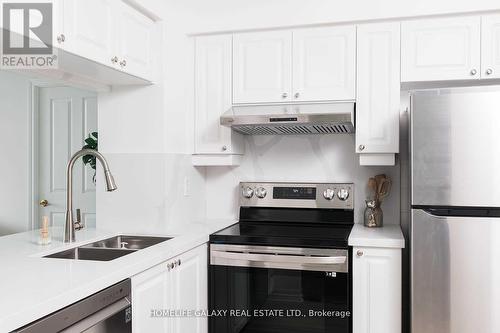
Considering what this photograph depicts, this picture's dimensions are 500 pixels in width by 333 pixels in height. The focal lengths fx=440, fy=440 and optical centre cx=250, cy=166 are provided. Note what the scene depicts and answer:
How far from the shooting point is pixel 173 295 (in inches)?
79.7

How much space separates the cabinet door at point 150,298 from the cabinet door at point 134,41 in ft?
3.32

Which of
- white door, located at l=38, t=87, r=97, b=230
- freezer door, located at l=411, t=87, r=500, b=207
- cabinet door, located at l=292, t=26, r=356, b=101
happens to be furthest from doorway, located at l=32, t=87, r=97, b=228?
freezer door, located at l=411, t=87, r=500, b=207

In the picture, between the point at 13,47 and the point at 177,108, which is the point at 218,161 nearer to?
the point at 177,108

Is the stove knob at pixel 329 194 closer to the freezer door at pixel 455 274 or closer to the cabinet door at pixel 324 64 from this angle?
the cabinet door at pixel 324 64

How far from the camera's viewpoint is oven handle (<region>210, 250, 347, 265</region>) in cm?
226

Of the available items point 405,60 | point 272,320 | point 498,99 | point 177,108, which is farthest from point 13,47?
point 498,99

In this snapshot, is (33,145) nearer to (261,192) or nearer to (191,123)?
(191,123)

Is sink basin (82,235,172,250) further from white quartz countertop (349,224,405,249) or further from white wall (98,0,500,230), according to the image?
white quartz countertop (349,224,405,249)

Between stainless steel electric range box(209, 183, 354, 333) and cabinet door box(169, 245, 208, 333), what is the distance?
0.06 meters

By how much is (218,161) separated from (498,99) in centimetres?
159

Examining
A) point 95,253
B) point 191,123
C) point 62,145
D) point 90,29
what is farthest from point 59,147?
point 90,29

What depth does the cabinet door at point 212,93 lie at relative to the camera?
2.78 meters

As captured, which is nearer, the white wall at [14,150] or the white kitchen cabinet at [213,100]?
the white kitchen cabinet at [213,100]

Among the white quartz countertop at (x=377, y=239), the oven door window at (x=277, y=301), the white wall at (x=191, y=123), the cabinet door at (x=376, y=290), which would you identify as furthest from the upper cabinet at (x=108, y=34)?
the cabinet door at (x=376, y=290)
